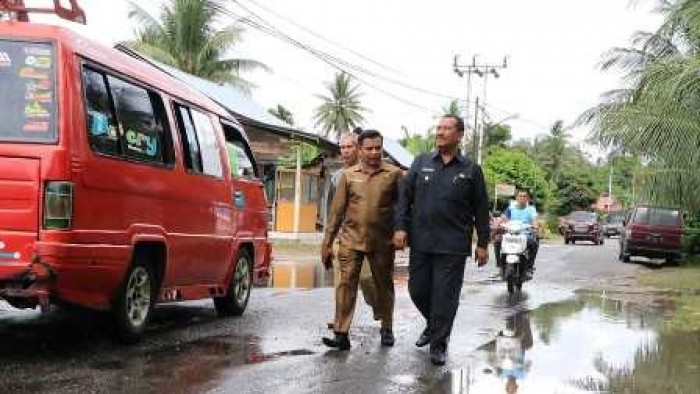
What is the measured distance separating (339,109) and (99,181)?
57.3 metres

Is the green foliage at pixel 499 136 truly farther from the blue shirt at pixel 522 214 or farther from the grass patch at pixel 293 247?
the blue shirt at pixel 522 214

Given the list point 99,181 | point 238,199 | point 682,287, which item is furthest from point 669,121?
point 99,181

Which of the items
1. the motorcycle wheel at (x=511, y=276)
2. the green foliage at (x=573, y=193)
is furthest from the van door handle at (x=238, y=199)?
the green foliage at (x=573, y=193)

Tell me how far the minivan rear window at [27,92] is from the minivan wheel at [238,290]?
138 inches

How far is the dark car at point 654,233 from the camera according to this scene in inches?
920

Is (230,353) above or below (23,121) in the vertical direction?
below

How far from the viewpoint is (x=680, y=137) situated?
1873cm

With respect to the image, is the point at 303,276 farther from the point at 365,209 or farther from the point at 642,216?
the point at 642,216

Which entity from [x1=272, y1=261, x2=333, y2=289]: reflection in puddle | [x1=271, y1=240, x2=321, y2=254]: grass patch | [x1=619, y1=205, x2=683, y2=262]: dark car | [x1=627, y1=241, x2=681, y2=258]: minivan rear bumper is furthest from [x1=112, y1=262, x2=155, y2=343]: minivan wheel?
[x1=627, y1=241, x2=681, y2=258]: minivan rear bumper

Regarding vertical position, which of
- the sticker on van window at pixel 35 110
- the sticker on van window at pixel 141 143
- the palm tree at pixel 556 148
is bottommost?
the sticker on van window at pixel 141 143

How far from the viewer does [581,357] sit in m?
7.39

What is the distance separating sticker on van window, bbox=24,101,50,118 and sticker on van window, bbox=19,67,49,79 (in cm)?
18

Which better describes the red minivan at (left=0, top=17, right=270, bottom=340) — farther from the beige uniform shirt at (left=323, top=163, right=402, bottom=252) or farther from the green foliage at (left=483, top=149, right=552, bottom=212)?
the green foliage at (left=483, top=149, right=552, bottom=212)

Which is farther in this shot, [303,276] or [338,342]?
[303,276]
